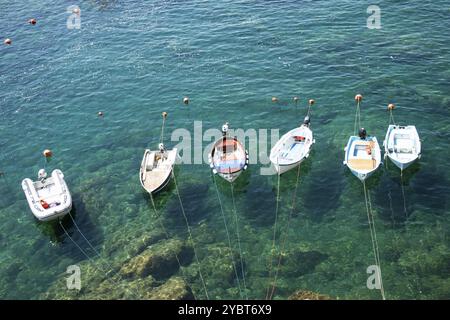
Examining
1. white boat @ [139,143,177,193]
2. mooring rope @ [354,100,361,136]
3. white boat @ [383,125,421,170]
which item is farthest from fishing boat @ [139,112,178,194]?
white boat @ [383,125,421,170]

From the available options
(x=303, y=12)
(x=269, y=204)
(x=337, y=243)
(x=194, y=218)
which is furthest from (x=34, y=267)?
(x=303, y=12)

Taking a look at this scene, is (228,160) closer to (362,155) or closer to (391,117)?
(362,155)

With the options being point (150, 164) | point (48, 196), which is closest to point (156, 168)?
point (150, 164)

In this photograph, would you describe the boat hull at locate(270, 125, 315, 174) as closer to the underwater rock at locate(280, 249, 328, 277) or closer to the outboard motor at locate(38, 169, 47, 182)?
the underwater rock at locate(280, 249, 328, 277)

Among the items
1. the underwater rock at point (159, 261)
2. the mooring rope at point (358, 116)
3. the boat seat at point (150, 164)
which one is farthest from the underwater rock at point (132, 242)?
the mooring rope at point (358, 116)

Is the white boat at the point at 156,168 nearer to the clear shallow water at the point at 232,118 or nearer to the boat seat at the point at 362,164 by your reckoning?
the clear shallow water at the point at 232,118

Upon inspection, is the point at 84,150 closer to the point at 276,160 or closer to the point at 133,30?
the point at 276,160
